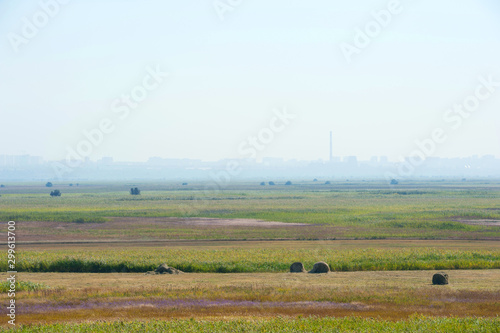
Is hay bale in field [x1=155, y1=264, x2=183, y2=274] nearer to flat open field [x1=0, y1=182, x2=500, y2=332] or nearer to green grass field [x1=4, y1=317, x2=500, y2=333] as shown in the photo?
flat open field [x1=0, y1=182, x2=500, y2=332]

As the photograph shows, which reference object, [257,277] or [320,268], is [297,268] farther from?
[257,277]

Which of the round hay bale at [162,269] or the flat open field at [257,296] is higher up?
the round hay bale at [162,269]

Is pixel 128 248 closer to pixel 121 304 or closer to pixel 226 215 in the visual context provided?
pixel 121 304

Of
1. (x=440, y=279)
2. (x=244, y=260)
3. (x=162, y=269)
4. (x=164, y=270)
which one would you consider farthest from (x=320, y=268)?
(x=162, y=269)

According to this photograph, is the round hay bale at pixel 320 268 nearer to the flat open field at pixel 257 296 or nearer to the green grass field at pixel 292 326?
the flat open field at pixel 257 296

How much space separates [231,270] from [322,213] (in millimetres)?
61614

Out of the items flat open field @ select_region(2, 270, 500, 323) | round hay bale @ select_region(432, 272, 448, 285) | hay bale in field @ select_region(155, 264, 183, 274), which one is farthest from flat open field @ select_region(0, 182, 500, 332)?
Result: hay bale in field @ select_region(155, 264, 183, 274)

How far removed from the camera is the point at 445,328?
1027 inches

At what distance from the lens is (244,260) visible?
45.5 metres

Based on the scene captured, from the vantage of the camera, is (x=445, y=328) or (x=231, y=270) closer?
(x=445, y=328)

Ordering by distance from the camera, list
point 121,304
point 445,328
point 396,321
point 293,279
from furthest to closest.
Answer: point 293,279
point 121,304
point 396,321
point 445,328

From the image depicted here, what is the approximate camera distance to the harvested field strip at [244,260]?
144 feet

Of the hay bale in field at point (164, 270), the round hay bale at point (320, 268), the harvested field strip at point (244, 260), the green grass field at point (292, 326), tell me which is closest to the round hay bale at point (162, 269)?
the hay bale in field at point (164, 270)

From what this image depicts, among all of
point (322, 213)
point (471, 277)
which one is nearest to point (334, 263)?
point (471, 277)
